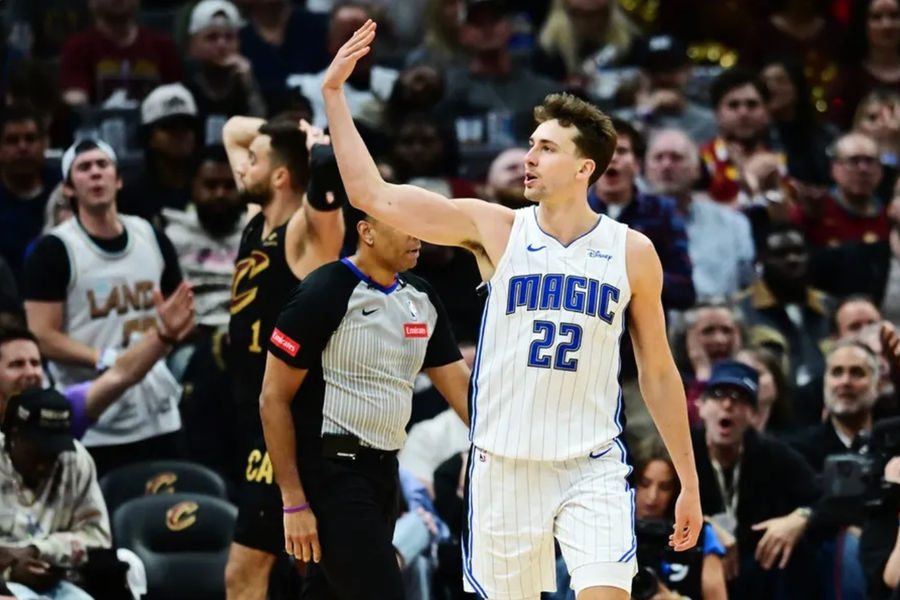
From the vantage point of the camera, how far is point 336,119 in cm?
571

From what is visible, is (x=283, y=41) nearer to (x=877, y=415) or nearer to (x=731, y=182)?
(x=731, y=182)

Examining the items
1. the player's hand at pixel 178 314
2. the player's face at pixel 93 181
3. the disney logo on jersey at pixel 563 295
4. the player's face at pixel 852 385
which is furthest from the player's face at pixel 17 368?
the player's face at pixel 852 385

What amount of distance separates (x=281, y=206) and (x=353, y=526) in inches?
66.4

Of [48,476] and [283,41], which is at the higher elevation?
[283,41]

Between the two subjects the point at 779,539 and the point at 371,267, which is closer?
the point at 371,267

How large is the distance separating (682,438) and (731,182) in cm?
623

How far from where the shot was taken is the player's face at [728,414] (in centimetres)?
889

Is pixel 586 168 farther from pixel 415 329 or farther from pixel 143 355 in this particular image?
→ pixel 143 355

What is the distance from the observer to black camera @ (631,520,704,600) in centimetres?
799

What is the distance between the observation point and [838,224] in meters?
12.0

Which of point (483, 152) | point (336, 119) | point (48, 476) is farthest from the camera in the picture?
point (483, 152)

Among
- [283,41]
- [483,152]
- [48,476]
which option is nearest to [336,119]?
[48,476]

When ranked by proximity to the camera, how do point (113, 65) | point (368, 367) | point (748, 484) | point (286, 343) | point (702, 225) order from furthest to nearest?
point (113, 65) → point (702, 225) → point (748, 484) → point (368, 367) → point (286, 343)

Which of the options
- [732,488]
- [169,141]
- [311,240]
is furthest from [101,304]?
[732,488]
